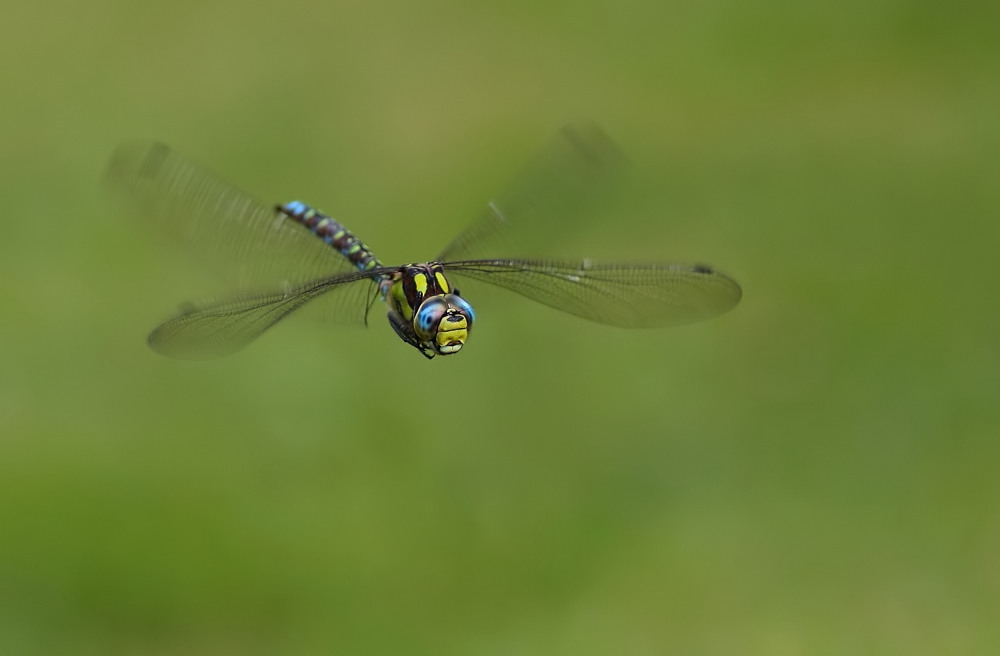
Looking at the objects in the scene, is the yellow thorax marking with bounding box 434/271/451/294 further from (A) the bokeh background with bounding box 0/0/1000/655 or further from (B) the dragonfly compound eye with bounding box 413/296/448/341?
(A) the bokeh background with bounding box 0/0/1000/655

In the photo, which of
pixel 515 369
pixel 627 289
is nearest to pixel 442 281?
pixel 627 289

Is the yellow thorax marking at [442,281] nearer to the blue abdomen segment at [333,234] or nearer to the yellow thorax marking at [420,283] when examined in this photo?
the yellow thorax marking at [420,283]

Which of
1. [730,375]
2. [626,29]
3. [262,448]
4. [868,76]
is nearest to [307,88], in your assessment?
[626,29]

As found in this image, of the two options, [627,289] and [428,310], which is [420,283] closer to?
[428,310]

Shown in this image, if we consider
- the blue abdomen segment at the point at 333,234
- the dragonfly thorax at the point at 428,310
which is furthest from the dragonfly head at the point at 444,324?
the blue abdomen segment at the point at 333,234

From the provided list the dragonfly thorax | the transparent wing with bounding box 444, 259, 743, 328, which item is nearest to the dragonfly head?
the dragonfly thorax

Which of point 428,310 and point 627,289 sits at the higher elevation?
point 627,289

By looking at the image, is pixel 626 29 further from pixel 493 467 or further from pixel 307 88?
pixel 493 467
